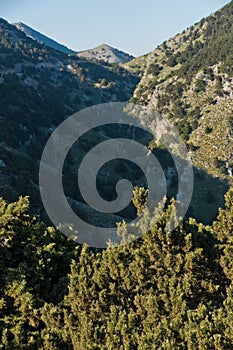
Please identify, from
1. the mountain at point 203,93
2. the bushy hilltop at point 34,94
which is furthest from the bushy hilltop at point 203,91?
the bushy hilltop at point 34,94

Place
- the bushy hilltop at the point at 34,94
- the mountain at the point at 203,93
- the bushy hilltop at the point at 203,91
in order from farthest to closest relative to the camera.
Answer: the bushy hilltop at the point at 203,91
the mountain at the point at 203,93
the bushy hilltop at the point at 34,94

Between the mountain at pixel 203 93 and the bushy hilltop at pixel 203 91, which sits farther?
the bushy hilltop at pixel 203 91

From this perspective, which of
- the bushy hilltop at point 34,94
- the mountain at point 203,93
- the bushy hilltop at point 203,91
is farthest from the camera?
the bushy hilltop at point 203,91

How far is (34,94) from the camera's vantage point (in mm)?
93625

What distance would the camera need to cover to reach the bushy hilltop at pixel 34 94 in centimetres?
5341

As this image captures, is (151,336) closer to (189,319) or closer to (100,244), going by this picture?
(189,319)

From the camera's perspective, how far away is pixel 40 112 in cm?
8012

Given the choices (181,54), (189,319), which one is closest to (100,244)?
(189,319)

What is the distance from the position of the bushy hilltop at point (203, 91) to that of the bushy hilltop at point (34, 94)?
908 inches

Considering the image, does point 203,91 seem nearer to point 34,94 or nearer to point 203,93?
point 203,93

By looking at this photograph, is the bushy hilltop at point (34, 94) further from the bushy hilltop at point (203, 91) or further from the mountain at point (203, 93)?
the bushy hilltop at point (203, 91)

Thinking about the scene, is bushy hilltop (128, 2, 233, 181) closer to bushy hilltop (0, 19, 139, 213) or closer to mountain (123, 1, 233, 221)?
mountain (123, 1, 233, 221)

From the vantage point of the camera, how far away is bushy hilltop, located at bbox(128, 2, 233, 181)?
8231 cm

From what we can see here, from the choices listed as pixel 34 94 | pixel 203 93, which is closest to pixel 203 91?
pixel 203 93
